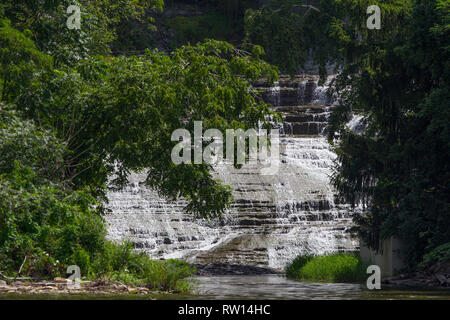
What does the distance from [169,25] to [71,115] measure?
45.1 m

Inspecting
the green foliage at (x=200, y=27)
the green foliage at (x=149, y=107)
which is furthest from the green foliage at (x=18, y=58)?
the green foliage at (x=200, y=27)

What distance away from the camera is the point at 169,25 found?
5997 centimetres

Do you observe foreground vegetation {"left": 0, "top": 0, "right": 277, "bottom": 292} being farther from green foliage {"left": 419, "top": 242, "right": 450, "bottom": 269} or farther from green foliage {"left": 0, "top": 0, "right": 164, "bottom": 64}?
green foliage {"left": 419, "top": 242, "right": 450, "bottom": 269}

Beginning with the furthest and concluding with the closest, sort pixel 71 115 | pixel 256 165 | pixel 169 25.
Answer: pixel 169 25, pixel 256 165, pixel 71 115

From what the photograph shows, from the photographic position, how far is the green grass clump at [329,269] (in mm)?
19078

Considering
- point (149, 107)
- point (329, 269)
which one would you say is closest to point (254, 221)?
point (329, 269)

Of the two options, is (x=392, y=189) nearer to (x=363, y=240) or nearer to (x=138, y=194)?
(x=363, y=240)

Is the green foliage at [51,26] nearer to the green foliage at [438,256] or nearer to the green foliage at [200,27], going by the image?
the green foliage at [438,256]

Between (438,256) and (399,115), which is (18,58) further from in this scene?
(399,115)

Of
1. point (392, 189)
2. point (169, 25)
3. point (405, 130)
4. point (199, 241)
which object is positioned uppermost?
point (169, 25)

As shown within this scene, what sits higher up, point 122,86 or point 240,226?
point 122,86

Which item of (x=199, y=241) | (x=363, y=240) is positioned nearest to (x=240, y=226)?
(x=199, y=241)

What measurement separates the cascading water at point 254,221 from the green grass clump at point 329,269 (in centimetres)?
182

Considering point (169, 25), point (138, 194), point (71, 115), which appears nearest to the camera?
point (71, 115)
